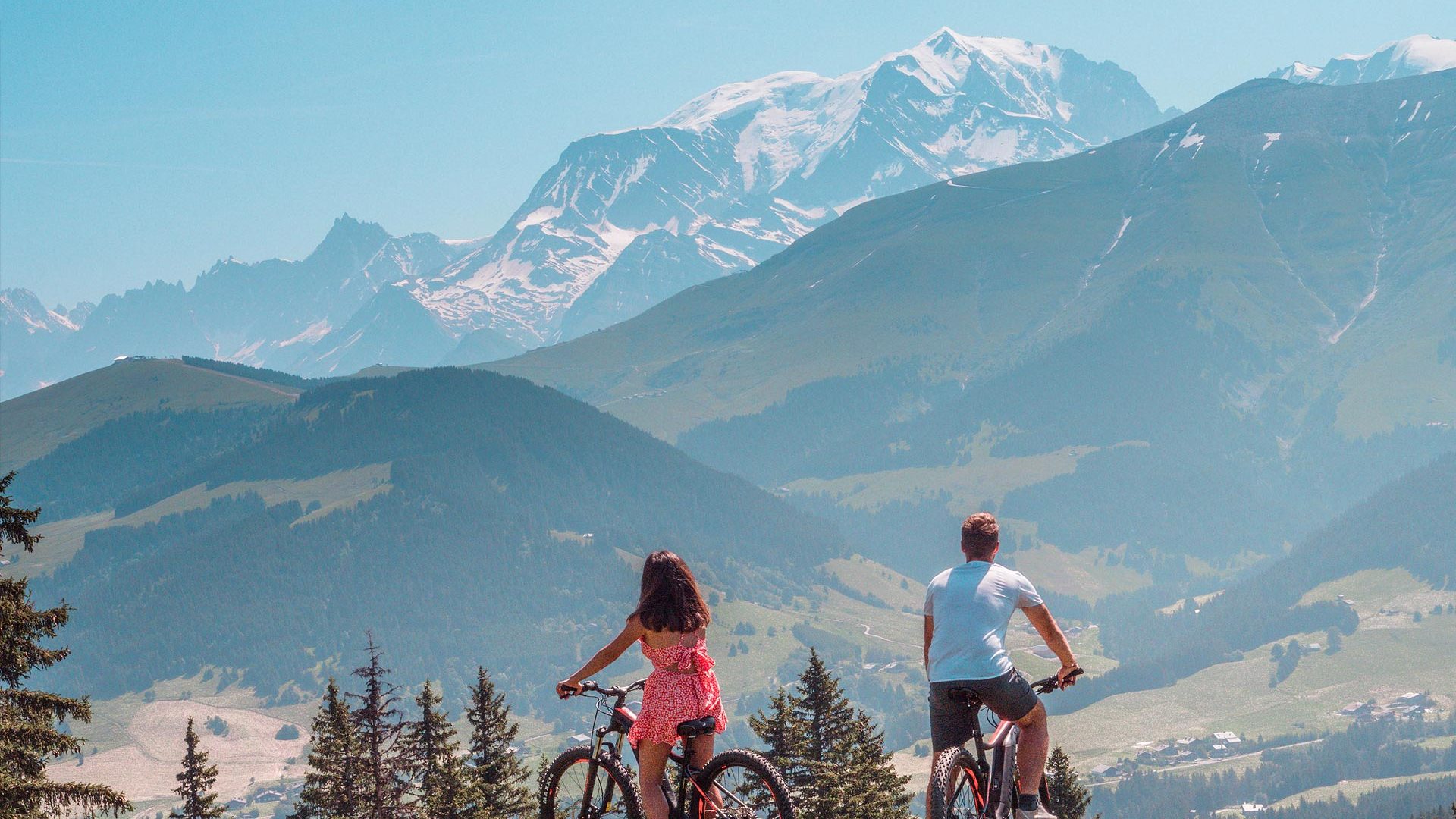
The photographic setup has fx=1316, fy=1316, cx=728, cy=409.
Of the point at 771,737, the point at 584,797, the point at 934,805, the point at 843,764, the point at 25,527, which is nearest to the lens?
the point at 934,805

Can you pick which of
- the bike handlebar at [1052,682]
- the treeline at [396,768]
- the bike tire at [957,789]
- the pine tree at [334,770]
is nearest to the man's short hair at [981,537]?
the bike handlebar at [1052,682]

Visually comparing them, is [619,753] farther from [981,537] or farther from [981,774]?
[981,537]

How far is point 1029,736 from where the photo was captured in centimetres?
1589

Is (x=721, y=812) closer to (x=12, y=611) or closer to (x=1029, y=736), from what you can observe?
(x=1029, y=736)

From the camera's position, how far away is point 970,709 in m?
15.9

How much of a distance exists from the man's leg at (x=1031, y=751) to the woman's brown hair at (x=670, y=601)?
4149mm

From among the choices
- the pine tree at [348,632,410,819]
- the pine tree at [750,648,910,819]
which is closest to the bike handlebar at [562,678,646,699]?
the pine tree at [750,648,910,819]

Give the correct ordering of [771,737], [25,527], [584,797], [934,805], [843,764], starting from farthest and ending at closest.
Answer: [771,737] → [843,764] → [25,527] → [584,797] → [934,805]

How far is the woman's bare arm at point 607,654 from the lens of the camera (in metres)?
16.2

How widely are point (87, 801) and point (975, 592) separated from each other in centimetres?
1682

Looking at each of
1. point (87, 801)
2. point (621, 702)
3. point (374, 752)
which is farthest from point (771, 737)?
point (621, 702)

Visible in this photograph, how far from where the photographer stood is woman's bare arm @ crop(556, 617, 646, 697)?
1620cm

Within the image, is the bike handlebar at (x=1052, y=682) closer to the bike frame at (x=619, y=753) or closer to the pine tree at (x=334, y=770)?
the bike frame at (x=619, y=753)

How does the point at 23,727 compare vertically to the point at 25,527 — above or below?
below
